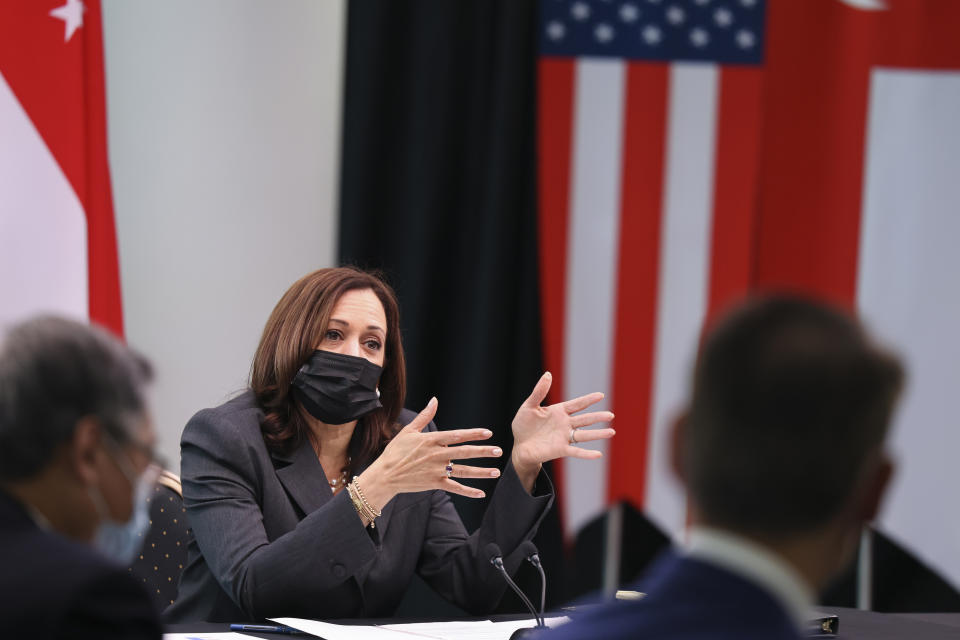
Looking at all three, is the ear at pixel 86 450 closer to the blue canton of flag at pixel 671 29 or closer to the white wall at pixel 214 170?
the white wall at pixel 214 170

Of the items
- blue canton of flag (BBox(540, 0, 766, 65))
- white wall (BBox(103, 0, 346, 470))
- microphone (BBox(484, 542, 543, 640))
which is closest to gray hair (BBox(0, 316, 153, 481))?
microphone (BBox(484, 542, 543, 640))

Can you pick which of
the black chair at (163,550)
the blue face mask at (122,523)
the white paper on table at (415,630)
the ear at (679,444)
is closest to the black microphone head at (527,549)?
the white paper on table at (415,630)

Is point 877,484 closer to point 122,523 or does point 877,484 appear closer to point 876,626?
point 122,523

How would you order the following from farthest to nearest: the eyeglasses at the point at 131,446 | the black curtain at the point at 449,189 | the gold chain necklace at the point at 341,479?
the black curtain at the point at 449,189 → the gold chain necklace at the point at 341,479 → the eyeglasses at the point at 131,446

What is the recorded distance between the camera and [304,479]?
2.52m

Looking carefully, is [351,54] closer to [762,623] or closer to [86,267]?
[86,267]

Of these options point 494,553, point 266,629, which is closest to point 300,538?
point 266,629

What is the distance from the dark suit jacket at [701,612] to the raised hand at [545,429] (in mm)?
1526

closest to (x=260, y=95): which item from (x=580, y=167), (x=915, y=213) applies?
(x=580, y=167)

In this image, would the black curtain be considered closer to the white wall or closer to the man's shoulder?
the white wall

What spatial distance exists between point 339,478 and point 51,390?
5.31ft

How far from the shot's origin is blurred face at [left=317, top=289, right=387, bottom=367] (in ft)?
8.71

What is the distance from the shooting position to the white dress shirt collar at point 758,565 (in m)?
0.89

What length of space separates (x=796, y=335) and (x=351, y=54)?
3356 mm
